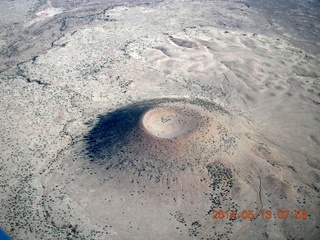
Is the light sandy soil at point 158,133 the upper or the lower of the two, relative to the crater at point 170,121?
lower
